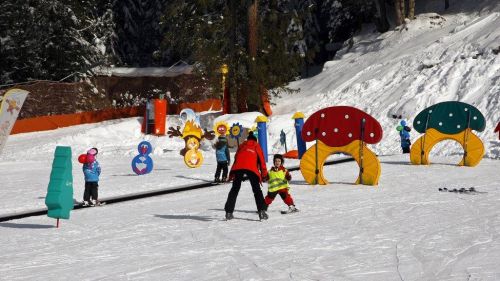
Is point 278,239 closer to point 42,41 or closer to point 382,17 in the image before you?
point 382,17

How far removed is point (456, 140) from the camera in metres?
18.5

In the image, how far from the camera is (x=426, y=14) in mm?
35031

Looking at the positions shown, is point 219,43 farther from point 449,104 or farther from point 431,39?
point 449,104

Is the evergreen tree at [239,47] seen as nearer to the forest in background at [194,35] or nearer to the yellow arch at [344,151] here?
the forest in background at [194,35]

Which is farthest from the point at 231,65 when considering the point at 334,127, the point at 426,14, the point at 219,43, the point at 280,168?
the point at 280,168

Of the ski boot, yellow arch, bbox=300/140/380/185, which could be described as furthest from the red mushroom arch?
the ski boot

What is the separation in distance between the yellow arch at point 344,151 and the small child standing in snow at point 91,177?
4603mm

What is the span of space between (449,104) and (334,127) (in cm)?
439

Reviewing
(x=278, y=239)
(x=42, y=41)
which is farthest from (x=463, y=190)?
(x=42, y=41)

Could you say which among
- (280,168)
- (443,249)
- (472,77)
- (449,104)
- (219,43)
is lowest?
(443,249)

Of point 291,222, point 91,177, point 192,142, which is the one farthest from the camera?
point 192,142

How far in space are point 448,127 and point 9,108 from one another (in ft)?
48.2

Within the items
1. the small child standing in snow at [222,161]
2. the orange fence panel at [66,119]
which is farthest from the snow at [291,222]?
the orange fence panel at [66,119]

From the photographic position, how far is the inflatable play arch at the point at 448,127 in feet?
60.1
